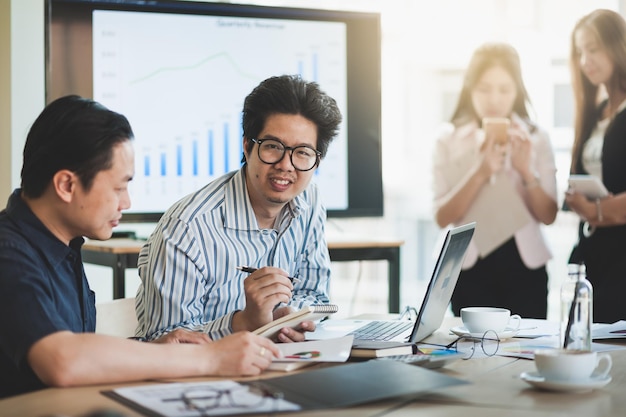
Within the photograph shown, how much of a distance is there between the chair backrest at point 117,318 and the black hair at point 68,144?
1.74ft

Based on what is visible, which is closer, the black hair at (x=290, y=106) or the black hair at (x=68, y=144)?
the black hair at (x=68, y=144)

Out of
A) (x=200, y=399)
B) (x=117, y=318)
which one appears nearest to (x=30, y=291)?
(x=200, y=399)

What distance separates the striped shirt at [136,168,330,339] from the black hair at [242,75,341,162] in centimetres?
15

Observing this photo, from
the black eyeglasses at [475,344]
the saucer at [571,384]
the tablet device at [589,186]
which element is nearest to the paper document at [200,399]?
the saucer at [571,384]

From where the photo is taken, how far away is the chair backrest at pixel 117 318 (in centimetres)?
200

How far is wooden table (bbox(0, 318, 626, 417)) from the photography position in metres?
1.23

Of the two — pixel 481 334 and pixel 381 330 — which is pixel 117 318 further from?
pixel 481 334

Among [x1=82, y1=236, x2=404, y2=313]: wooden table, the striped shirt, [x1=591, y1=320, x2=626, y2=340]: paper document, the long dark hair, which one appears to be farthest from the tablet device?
the striped shirt

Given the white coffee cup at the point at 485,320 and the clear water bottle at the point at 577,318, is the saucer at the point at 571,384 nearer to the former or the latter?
the clear water bottle at the point at 577,318

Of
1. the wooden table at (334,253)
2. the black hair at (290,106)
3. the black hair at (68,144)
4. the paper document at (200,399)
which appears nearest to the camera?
the paper document at (200,399)

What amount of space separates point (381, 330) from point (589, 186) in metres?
1.36

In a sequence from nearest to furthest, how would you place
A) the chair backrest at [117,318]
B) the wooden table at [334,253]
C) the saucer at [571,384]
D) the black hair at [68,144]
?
1. the saucer at [571,384]
2. the black hair at [68,144]
3. the chair backrest at [117,318]
4. the wooden table at [334,253]

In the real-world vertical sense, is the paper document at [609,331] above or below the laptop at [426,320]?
below

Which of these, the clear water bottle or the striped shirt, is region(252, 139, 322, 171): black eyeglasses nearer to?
the striped shirt
